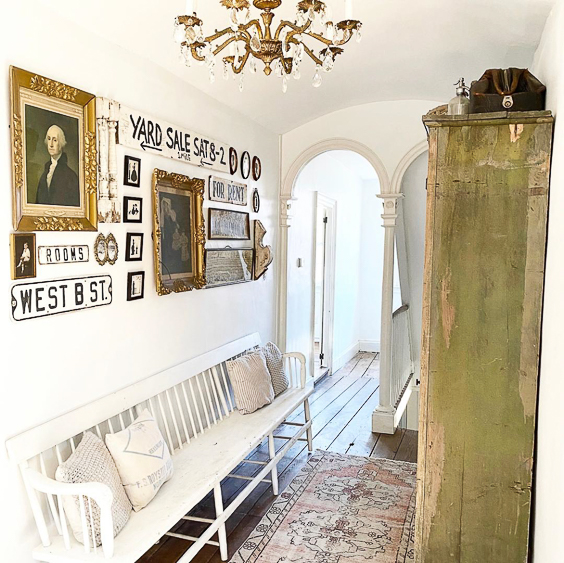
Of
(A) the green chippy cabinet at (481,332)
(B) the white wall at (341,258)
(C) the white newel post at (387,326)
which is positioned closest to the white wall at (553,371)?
(A) the green chippy cabinet at (481,332)

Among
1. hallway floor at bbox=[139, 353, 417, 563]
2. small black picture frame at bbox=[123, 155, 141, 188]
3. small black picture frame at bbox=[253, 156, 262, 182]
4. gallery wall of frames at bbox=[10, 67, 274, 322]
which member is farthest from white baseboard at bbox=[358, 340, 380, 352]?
small black picture frame at bbox=[123, 155, 141, 188]

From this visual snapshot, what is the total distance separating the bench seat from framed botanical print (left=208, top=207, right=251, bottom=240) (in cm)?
118

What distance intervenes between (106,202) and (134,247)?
32cm

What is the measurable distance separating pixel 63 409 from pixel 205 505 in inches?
51.3

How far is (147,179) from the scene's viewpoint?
3.00 m

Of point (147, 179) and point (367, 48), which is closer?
point (147, 179)

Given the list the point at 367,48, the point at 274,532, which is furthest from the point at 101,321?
the point at 367,48

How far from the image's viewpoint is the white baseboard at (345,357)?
23.6ft

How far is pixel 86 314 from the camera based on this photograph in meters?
2.56

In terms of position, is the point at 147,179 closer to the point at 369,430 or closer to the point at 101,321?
the point at 101,321

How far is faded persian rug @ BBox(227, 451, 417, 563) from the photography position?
2.93 metres

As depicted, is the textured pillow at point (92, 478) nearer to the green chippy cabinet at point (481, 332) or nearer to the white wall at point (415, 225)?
the green chippy cabinet at point (481, 332)

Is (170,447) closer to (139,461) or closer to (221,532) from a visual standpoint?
(221,532)

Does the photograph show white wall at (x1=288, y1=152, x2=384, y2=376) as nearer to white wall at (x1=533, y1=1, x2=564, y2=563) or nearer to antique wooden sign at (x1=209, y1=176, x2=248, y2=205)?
antique wooden sign at (x1=209, y1=176, x2=248, y2=205)
